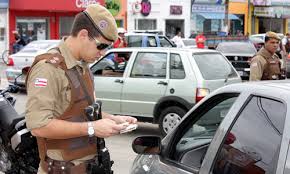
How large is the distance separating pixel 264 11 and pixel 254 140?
160ft

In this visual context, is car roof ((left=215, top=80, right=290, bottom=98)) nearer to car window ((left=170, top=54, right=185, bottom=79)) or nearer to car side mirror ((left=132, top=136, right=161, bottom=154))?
car side mirror ((left=132, top=136, right=161, bottom=154))

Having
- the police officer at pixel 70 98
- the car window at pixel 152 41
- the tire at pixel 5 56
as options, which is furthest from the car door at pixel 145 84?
the tire at pixel 5 56

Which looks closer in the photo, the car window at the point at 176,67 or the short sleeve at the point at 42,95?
the short sleeve at the point at 42,95

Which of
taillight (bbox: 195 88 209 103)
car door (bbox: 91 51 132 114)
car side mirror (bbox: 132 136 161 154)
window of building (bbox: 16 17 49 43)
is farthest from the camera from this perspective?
window of building (bbox: 16 17 49 43)

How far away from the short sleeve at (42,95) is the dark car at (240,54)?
14822 millimetres

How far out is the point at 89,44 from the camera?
3141 millimetres

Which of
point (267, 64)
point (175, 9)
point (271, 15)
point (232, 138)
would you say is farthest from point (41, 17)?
point (232, 138)

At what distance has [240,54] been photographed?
18.5 meters

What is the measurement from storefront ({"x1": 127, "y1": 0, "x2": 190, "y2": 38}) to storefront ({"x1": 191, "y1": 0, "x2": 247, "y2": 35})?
1.00 meters

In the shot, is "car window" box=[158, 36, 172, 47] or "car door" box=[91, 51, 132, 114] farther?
"car window" box=[158, 36, 172, 47]

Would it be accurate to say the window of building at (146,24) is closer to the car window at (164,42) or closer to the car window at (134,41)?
the car window at (164,42)

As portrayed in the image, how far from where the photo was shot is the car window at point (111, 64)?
9945 millimetres

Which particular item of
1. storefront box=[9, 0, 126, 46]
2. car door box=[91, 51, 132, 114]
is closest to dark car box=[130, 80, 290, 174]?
car door box=[91, 51, 132, 114]

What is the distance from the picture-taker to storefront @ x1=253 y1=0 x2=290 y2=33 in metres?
50.2
